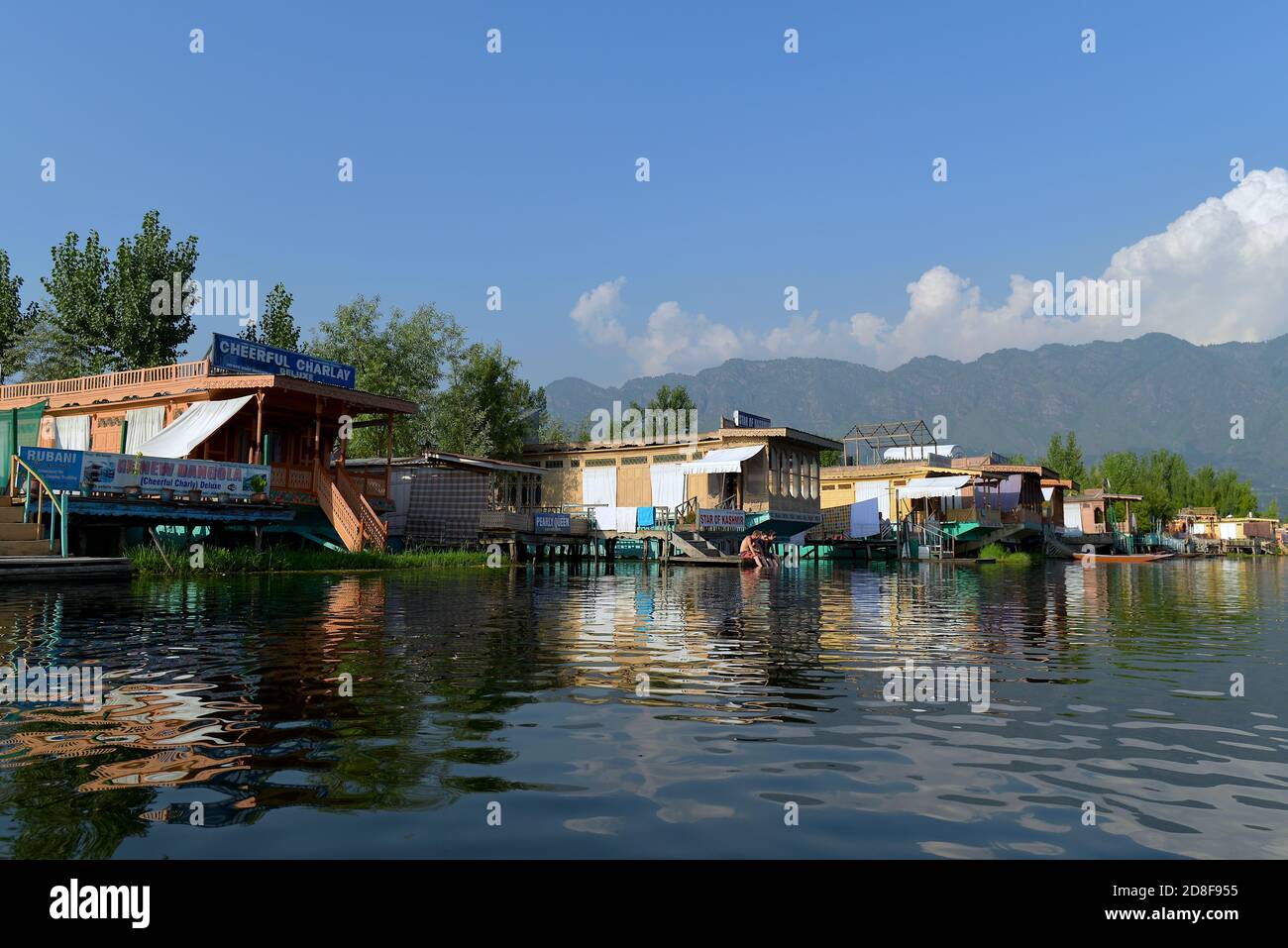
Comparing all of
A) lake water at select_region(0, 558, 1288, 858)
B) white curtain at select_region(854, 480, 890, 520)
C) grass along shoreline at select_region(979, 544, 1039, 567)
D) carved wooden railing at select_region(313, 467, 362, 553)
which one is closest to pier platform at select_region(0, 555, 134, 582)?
lake water at select_region(0, 558, 1288, 858)

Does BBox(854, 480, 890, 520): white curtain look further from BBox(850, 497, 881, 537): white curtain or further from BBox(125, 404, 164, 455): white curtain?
BBox(125, 404, 164, 455): white curtain

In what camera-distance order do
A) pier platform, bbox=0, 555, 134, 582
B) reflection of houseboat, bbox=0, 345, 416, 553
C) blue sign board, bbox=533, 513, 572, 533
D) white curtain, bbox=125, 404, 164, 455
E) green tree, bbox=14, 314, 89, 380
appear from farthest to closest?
green tree, bbox=14, 314, 89, 380 → blue sign board, bbox=533, 513, 572, 533 → white curtain, bbox=125, 404, 164, 455 → reflection of houseboat, bbox=0, 345, 416, 553 → pier platform, bbox=0, 555, 134, 582

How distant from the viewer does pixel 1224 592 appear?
2527 cm

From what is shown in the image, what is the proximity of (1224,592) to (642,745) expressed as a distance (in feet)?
83.0

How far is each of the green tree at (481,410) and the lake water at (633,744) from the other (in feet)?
125

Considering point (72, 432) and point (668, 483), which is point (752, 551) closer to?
point (668, 483)

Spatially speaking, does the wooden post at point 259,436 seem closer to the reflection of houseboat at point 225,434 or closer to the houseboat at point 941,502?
the reflection of houseboat at point 225,434

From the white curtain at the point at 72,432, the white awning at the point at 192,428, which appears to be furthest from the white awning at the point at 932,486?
the white curtain at the point at 72,432

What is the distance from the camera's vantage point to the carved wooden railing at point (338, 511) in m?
31.0

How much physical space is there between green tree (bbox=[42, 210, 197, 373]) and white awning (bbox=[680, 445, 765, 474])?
28.2 metres

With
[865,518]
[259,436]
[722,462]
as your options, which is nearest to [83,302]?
[259,436]

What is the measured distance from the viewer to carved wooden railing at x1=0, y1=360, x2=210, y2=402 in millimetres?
31500
